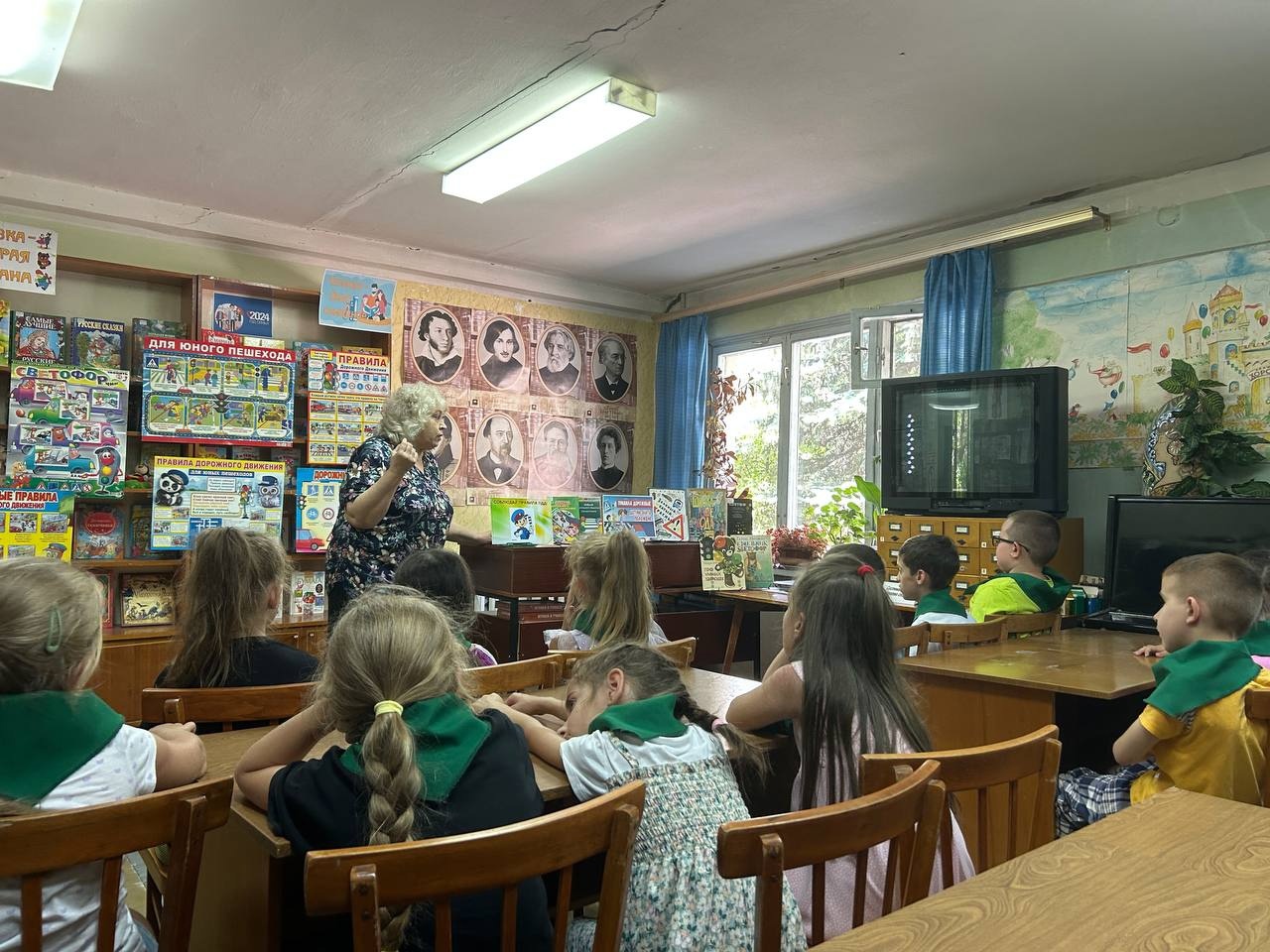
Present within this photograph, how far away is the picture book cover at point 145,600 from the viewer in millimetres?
4578

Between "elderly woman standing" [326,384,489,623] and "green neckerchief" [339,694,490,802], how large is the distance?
1814mm

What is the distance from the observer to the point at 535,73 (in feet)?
10.9

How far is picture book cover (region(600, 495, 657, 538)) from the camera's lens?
489cm

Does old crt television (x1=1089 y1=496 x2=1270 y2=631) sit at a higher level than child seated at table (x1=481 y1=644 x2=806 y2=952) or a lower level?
higher

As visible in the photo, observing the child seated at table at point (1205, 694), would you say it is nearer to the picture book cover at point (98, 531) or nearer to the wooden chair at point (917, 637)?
the wooden chair at point (917, 637)

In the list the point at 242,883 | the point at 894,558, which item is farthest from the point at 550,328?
the point at 242,883

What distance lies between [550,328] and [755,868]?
17.7ft

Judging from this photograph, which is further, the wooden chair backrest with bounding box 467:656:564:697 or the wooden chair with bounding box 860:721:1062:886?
the wooden chair backrest with bounding box 467:656:564:697

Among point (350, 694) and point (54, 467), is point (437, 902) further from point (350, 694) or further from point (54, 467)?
point (54, 467)

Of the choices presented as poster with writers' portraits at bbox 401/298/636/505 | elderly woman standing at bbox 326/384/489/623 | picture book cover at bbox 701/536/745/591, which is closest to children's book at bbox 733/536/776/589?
picture book cover at bbox 701/536/745/591

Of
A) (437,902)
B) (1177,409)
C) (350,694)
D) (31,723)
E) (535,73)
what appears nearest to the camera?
(437,902)

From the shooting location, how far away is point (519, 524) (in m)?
4.55

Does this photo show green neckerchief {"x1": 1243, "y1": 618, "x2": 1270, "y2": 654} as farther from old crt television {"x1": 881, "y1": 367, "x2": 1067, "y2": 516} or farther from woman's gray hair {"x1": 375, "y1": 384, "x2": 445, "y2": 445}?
woman's gray hair {"x1": 375, "y1": 384, "x2": 445, "y2": 445}

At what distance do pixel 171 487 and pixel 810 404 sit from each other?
11.8 feet
